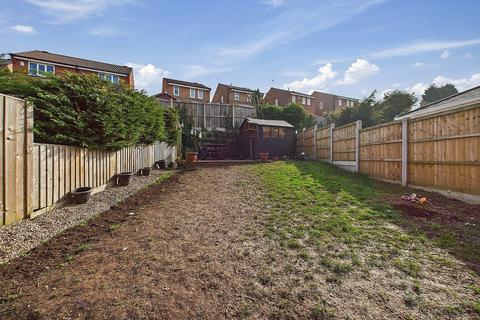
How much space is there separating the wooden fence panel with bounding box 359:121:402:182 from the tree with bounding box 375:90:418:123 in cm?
1812

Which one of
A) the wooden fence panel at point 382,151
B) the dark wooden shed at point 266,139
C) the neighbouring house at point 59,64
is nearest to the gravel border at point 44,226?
the wooden fence panel at point 382,151

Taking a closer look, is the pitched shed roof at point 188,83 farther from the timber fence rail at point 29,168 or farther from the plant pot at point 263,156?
the timber fence rail at point 29,168

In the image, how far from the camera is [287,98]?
36.7m

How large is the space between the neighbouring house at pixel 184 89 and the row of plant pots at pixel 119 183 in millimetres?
23093

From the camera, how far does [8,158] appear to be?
3.29 metres

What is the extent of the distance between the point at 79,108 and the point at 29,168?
187 cm

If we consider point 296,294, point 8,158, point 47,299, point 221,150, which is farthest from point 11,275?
point 221,150

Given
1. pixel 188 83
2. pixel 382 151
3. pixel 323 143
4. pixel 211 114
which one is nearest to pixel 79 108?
pixel 382 151

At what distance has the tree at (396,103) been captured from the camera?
24781mm

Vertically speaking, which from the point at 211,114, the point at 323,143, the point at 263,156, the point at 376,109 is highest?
the point at 376,109

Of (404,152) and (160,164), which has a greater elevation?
(404,152)

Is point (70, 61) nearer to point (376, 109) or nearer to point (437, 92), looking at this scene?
point (376, 109)

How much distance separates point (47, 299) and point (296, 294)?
2.06 metres

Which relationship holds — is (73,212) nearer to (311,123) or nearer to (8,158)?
(8,158)
